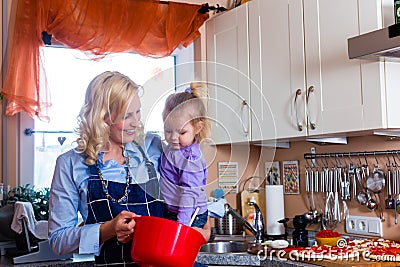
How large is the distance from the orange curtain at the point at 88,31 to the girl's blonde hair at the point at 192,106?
5.73 ft

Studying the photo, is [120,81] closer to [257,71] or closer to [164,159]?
[164,159]

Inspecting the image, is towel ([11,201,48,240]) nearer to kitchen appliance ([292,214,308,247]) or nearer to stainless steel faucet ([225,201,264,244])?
stainless steel faucet ([225,201,264,244])

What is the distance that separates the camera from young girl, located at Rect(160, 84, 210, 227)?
4.58 ft

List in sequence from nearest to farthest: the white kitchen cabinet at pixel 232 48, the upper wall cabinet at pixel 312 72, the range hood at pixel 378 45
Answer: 1. the range hood at pixel 378 45
2. the upper wall cabinet at pixel 312 72
3. the white kitchen cabinet at pixel 232 48

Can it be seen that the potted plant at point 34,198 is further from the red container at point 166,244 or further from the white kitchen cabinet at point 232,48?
the red container at point 166,244

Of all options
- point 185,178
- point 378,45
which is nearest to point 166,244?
point 185,178

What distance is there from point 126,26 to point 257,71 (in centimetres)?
77

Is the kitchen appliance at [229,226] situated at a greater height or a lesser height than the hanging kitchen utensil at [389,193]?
lesser

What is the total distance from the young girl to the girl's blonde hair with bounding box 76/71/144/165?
12 centimetres

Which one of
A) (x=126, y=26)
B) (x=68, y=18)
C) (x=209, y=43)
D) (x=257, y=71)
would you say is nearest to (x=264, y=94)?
(x=257, y=71)

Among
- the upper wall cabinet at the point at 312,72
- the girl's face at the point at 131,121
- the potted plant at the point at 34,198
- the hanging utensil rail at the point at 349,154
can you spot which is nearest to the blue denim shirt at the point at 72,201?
the girl's face at the point at 131,121

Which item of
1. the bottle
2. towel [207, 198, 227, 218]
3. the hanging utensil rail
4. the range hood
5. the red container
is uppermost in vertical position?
the bottle

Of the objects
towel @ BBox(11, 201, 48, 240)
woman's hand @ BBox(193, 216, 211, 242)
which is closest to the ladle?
woman's hand @ BBox(193, 216, 211, 242)

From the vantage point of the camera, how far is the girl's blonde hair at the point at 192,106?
1396 mm
